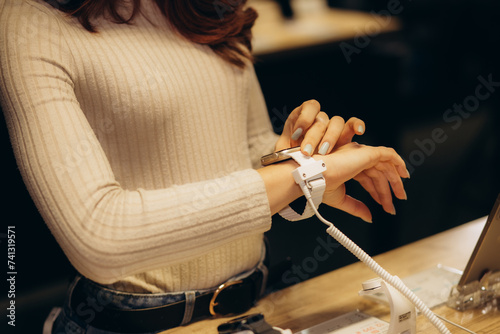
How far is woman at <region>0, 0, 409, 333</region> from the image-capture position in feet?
2.42

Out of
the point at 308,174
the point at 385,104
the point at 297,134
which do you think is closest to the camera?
the point at 308,174

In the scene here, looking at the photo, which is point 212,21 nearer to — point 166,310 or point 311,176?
point 311,176

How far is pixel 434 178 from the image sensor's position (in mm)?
3068

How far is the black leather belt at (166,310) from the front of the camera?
92cm

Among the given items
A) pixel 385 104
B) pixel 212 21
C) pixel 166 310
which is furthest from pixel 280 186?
pixel 385 104

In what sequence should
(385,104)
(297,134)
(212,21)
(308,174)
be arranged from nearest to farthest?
(308,174), (297,134), (212,21), (385,104)

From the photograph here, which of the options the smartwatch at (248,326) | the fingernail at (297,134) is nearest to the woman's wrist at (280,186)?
the fingernail at (297,134)

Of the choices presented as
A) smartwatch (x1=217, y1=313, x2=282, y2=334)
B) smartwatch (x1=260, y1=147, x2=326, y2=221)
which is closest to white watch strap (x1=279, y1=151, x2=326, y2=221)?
smartwatch (x1=260, y1=147, x2=326, y2=221)

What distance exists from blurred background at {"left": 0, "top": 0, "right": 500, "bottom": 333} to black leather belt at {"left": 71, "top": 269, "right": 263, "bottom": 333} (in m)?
0.24

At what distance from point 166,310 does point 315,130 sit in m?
0.41

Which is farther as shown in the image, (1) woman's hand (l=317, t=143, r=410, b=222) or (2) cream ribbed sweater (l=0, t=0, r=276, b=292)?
(1) woman's hand (l=317, t=143, r=410, b=222)

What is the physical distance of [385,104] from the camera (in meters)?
3.17

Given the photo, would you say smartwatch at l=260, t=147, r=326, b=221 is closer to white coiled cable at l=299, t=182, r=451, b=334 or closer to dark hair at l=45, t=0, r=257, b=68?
white coiled cable at l=299, t=182, r=451, b=334

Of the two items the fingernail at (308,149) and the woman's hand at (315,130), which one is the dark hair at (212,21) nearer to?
the woman's hand at (315,130)
